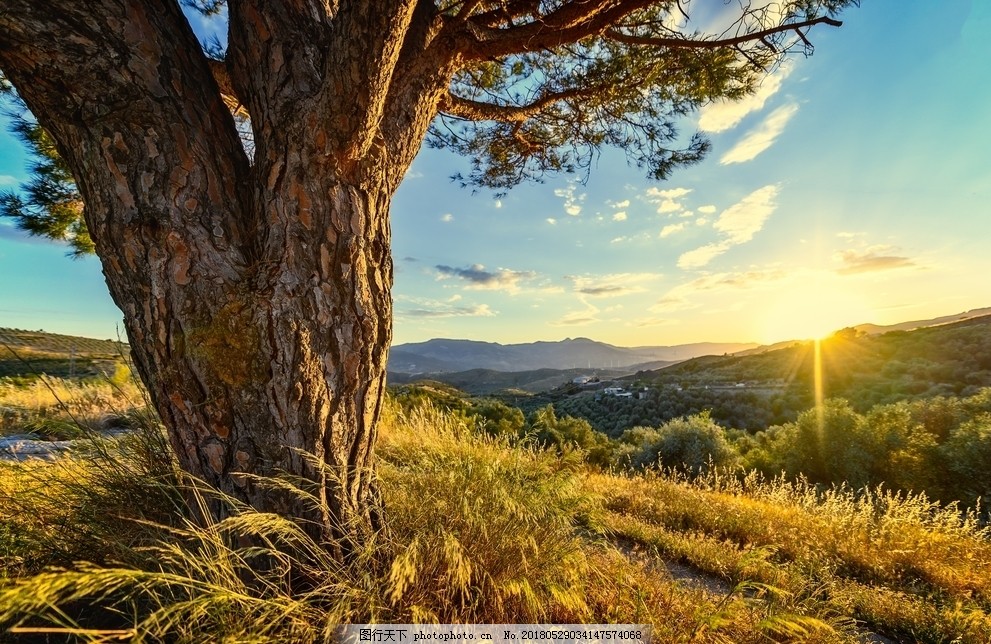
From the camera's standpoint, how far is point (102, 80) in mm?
1487

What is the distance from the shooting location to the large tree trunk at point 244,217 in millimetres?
1508

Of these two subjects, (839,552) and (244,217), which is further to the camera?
(839,552)

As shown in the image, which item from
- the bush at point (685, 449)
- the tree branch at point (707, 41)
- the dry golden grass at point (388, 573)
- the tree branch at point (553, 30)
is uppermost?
the tree branch at point (707, 41)

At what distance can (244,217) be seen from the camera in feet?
5.73

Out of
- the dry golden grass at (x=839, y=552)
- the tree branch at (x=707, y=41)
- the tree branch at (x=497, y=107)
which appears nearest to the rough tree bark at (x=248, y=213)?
the tree branch at (x=497, y=107)

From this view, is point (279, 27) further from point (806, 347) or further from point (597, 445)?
point (806, 347)

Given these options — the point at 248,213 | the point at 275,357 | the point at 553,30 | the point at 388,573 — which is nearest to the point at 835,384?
the point at 553,30

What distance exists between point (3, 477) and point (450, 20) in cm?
343

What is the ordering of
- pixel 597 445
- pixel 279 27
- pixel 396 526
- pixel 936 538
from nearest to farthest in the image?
pixel 279 27 < pixel 396 526 < pixel 936 538 < pixel 597 445

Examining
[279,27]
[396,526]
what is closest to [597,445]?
[396,526]

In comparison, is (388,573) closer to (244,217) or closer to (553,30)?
(244,217)

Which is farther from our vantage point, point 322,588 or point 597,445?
point 597,445

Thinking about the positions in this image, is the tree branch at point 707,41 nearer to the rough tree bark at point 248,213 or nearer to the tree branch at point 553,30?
the tree branch at point 553,30

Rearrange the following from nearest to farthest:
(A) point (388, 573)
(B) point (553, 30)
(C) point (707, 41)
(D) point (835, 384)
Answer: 1. (A) point (388, 573)
2. (B) point (553, 30)
3. (C) point (707, 41)
4. (D) point (835, 384)
